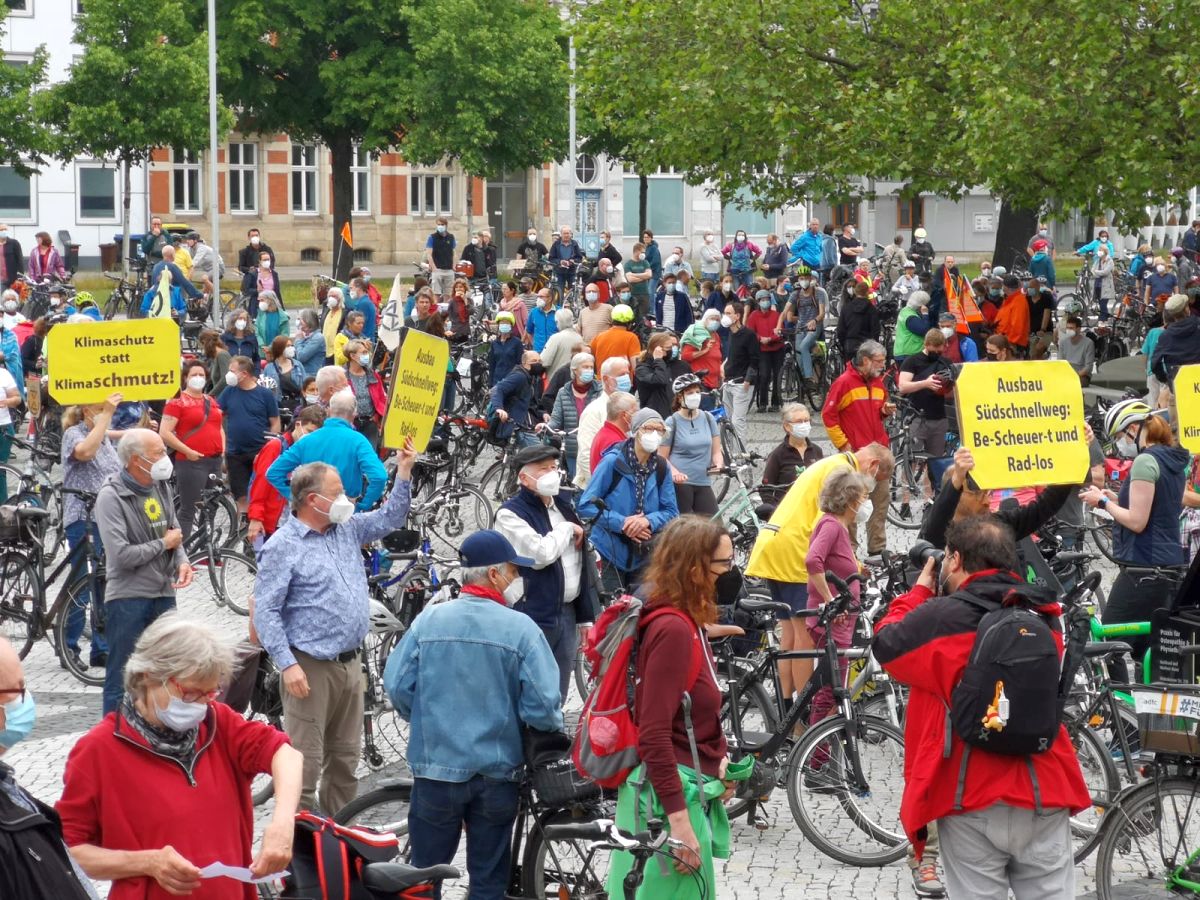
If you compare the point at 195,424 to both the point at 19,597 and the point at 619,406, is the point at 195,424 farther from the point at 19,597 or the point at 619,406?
the point at 619,406

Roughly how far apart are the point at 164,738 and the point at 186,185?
5186 cm

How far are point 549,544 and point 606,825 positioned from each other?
3253 millimetres

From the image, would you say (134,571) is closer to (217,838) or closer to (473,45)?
(217,838)

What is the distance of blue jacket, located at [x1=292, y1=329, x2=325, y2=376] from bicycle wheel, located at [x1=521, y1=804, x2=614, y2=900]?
46.5ft

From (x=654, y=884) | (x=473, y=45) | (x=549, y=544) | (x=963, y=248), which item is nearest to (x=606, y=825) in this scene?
(x=654, y=884)

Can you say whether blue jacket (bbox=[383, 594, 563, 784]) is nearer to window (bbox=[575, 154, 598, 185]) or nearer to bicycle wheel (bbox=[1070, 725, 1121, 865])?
bicycle wheel (bbox=[1070, 725, 1121, 865])

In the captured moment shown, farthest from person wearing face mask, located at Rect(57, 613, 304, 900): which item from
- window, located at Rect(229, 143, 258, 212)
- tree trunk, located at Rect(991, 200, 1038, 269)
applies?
window, located at Rect(229, 143, 258, 212)

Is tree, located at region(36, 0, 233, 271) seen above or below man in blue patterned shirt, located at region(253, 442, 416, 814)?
above

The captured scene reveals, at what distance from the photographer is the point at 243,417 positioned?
50.0 feet

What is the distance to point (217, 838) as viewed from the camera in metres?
4.86

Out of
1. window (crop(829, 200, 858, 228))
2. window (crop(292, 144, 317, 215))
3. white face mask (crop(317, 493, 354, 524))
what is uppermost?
window (crop(292, 144, 317, 215))

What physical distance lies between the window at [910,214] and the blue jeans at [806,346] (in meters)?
43.9

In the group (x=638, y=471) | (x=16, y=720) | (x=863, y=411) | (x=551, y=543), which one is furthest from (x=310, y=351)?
(x=16, y=720)

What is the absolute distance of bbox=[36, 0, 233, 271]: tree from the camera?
3828 centimetres
